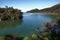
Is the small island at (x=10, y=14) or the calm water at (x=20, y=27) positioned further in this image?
the small island at (x=10, y=14)

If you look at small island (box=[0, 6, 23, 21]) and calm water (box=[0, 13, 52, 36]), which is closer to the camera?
calm water (box=[0, 13, 52, 36])

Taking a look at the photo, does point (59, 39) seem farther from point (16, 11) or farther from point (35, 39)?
point (16, 11)

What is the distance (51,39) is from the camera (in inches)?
656

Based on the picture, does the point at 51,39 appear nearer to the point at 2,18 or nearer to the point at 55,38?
the point at 55,38

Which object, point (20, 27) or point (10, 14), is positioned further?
point (10, 14)

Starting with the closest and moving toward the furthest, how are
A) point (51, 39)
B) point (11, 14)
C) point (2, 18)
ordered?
point (51, 39) < point (2, 18) < point (11, 14)

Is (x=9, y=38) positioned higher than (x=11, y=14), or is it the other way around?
(x=9, y=38)

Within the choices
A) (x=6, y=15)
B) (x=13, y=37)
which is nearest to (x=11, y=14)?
(x=6, y=15)

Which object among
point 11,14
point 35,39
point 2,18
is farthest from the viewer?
point 11,14

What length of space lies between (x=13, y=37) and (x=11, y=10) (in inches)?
2604

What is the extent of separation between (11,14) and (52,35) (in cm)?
6289

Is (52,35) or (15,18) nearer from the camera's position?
(52,35)

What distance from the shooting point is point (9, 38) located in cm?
1600

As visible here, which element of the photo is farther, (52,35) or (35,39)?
(52,35)
